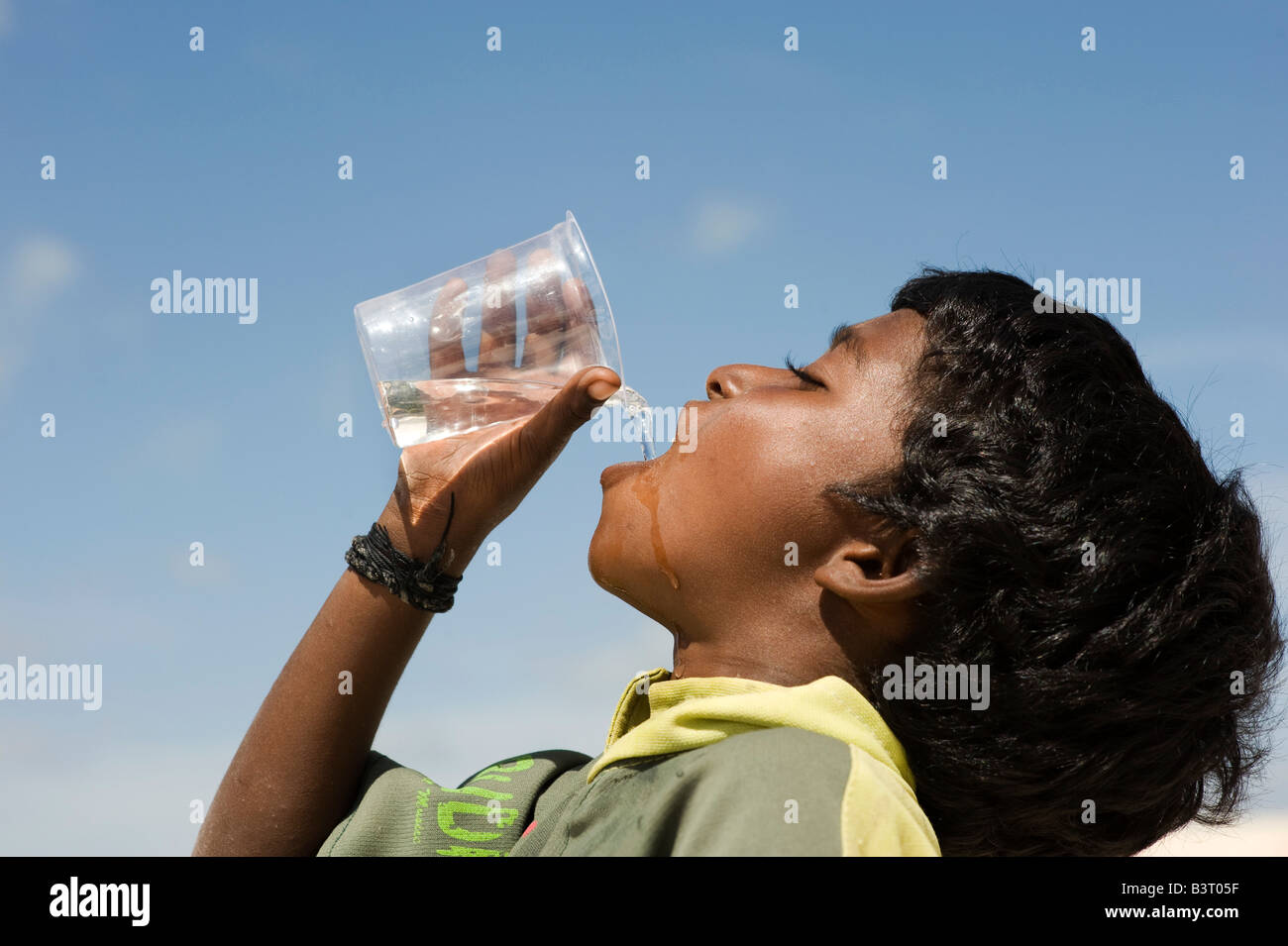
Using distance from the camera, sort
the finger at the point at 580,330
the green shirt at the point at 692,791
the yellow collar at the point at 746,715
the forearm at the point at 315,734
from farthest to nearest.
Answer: the finger at the point at 580,330, the forearm at the point at 315,734, the yellow collar at the point at 746,715, the green shirt at the point at 692,791

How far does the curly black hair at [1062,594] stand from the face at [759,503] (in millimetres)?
67

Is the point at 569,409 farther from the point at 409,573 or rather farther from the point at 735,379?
the point at 409,573

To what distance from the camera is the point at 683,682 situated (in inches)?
80.8

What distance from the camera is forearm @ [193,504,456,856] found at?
8.08 ft

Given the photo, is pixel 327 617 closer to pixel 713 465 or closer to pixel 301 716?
pixel 301 716

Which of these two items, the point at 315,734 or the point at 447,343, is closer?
the point at 315,734

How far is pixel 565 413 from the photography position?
240 cm

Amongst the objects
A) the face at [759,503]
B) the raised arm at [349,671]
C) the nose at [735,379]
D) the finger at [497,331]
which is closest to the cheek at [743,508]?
the face at [759,503]

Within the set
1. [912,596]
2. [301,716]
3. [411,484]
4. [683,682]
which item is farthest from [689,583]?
[301,716]

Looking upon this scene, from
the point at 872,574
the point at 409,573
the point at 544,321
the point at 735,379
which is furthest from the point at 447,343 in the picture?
the point at 872,574

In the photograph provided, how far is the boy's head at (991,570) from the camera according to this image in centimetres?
204

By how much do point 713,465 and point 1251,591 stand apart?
1.10 meters

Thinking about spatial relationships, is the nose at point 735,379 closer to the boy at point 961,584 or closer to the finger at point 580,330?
the boy at point 961,584

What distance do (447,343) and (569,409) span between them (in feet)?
1.46
